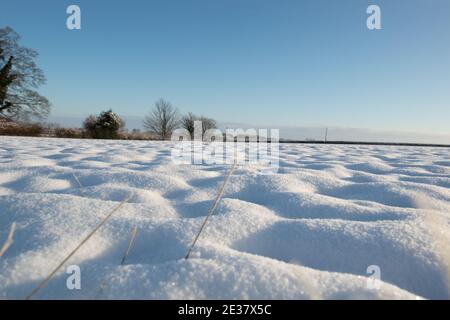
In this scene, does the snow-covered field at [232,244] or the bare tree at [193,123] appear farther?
the bare tree at [193,123]

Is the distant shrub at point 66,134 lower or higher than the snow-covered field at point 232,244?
higher

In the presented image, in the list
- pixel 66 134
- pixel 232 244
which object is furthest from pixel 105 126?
pixel 232 244

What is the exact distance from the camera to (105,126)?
1677 centimetres

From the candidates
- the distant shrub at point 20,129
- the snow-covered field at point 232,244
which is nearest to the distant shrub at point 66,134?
the distant shrub at point 20,129

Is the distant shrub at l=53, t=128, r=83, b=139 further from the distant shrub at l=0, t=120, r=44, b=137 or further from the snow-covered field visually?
the snow-covered field

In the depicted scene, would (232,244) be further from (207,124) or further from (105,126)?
(207,124)

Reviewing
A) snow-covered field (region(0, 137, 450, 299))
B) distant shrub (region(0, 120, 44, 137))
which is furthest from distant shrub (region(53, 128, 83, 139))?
snow-covered field (region(0, 137, 450, 299))

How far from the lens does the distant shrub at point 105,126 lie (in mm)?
16547

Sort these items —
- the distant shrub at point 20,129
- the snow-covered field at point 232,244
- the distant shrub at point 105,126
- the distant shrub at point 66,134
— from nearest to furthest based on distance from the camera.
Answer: the snow-covered field at point 232,244, the distant shrub at point 20,129, the distant shrub at point 66,134, the distant shrub at point 105,126

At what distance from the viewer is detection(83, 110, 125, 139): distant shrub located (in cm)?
1655

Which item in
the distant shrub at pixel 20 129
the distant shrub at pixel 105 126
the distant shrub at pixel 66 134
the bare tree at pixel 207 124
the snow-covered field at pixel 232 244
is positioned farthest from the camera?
the bare tree at pixel 207 124

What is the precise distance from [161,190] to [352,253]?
37.6 inches

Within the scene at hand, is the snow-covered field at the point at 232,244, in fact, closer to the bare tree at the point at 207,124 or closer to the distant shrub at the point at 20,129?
the distant shrub at the point at 20,129
